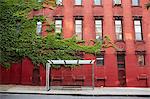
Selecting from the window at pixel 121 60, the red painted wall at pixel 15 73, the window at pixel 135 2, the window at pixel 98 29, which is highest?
the window at pixel 135 2

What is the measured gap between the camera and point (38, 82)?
2923cm

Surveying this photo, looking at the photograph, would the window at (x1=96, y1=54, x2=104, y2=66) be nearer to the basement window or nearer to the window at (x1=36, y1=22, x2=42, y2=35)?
the basement window

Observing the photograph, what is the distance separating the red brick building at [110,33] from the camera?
28.5m

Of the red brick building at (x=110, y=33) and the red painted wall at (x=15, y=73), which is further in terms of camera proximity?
the red painted wall at (x=15, y=73)

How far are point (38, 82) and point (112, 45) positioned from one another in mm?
8662

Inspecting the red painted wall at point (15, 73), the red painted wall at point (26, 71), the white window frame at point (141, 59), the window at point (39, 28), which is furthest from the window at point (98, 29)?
the red painted wall at point (15, 73)

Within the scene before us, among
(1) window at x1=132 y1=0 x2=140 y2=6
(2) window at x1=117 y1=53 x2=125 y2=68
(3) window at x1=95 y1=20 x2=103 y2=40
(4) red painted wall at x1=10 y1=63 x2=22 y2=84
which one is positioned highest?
(1) window at x1=132 y1=0 x2=140 y2=6

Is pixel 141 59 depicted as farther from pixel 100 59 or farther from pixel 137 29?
pixel 100 59

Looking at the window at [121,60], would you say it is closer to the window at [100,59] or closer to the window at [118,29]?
the window at [100,59]

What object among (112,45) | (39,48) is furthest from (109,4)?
(39,48)

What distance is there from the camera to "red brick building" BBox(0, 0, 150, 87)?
28469 millimetres

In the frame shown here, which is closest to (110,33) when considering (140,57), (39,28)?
(140,57)

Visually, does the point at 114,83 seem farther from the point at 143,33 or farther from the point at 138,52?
the point at 143,33

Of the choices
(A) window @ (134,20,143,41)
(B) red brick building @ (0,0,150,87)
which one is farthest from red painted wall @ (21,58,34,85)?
(A) window @ (134,20,143,41)
